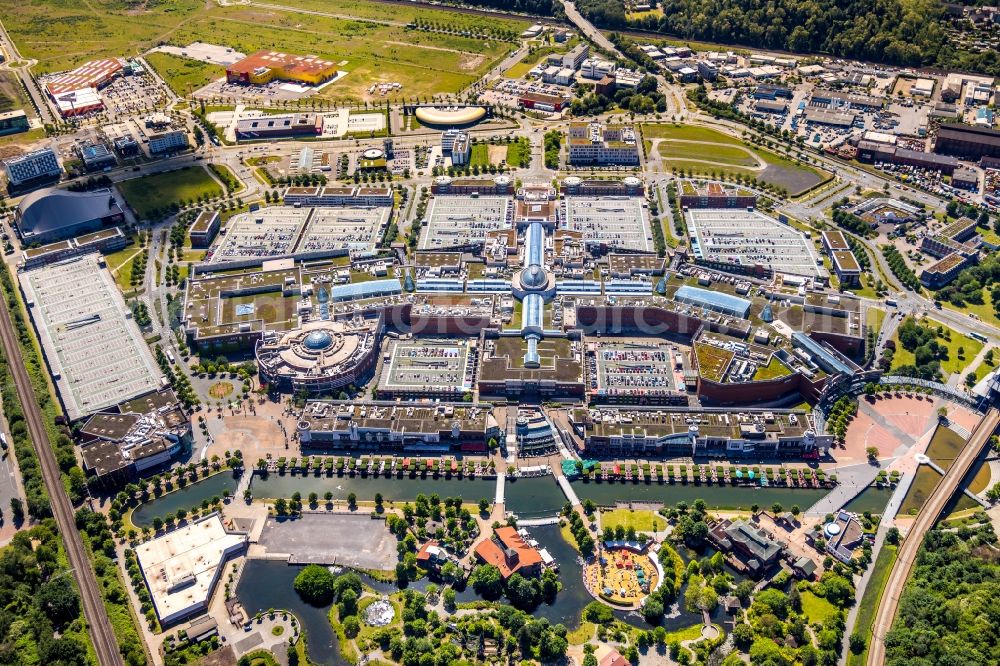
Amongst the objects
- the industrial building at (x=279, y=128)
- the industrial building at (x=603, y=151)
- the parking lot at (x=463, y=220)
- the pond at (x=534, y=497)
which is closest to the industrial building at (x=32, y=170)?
the industrial building at (x=279, y=128)

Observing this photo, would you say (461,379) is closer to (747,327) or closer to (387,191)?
(747,327)

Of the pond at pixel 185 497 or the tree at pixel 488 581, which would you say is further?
the pond at pixel 185 497

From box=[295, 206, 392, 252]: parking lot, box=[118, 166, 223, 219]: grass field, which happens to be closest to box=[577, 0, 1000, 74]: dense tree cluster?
box=[295, 206, 392, 252]: parking lot

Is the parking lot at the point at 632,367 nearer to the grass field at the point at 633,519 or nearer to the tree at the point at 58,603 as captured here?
the grass field at the point at 633,519

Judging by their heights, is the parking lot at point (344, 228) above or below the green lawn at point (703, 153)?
below

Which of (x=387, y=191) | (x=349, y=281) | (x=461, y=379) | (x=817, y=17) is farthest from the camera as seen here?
(x=817, y=17)

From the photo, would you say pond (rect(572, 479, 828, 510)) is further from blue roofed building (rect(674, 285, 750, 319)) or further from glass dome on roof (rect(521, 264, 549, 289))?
glass dome on roof (rect(521, 264, 549, 289))

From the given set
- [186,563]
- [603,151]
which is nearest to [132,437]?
[186,563]

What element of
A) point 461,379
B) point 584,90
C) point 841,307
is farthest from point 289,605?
point 584,90

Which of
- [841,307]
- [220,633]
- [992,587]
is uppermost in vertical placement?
[841,307]
